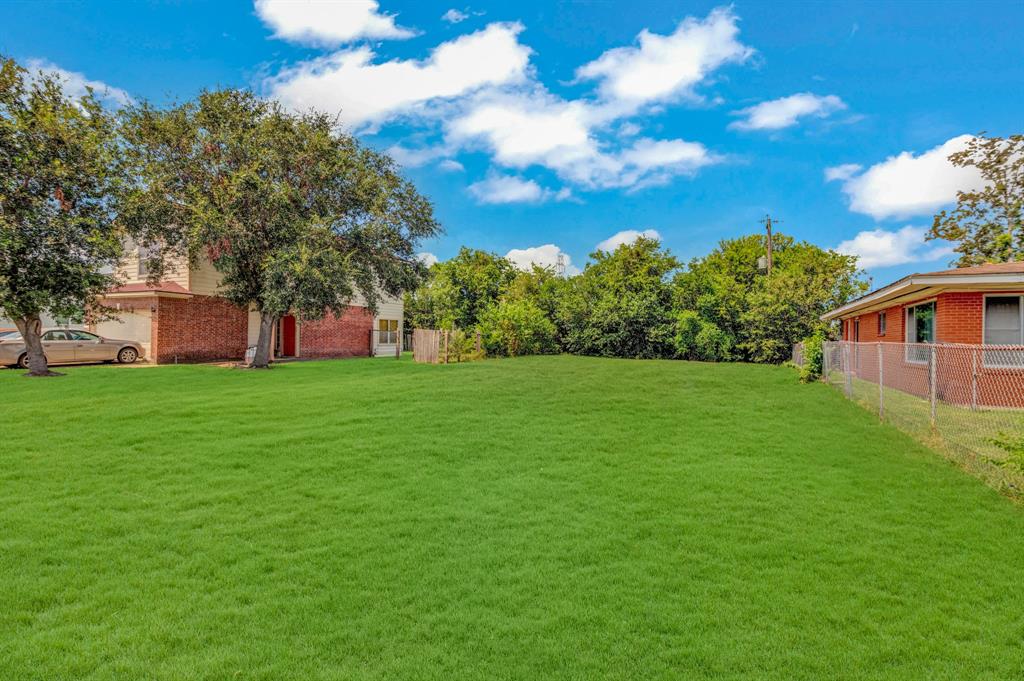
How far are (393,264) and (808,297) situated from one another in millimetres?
21288

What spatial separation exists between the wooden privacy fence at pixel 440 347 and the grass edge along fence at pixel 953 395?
13.6m

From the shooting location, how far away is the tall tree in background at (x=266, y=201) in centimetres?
1858

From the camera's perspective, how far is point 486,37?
18.0 metres

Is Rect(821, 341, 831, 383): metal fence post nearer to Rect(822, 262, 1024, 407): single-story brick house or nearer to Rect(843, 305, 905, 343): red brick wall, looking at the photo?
Rect(843, 305, 905, 343): red brick wall

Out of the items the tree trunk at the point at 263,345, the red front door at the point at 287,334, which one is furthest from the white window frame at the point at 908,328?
the red front door at the point at 287,334

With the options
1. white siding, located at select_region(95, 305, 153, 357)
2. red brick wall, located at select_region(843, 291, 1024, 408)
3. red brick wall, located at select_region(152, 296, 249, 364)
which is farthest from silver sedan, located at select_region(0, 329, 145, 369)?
red brick wall, located at select_region(843, 291, 1024, 408)

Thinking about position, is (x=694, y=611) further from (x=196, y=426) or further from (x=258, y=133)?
(x=258, y=133)

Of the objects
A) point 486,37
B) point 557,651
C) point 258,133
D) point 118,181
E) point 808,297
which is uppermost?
point 486,37

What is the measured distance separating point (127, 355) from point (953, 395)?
25231mm

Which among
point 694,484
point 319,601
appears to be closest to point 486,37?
point 694,484

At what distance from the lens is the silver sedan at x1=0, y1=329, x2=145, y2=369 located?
59.3ft

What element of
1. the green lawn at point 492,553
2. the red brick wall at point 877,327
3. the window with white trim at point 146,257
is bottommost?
the green lawn at point 492,553

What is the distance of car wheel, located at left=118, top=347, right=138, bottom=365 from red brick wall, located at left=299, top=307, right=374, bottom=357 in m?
6.67

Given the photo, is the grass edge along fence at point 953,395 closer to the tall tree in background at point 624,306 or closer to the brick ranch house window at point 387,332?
the tall tree in background at point 624,306
